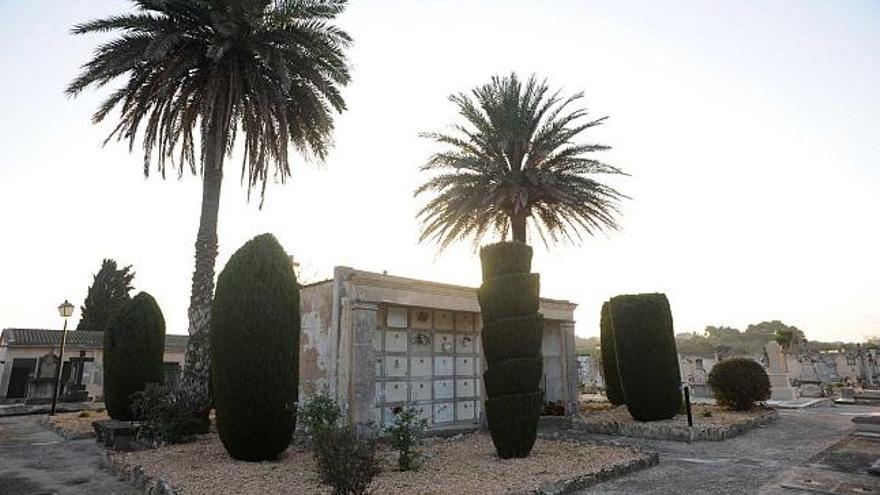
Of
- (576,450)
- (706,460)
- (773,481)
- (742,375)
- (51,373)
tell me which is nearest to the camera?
(773,481)

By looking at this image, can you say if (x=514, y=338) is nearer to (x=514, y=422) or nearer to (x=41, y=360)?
(x=514, y=422)

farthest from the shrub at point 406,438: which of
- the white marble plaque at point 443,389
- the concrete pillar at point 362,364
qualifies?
the white marble plaque at point 443,389

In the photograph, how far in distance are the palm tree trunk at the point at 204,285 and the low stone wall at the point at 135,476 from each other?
2305 millimetres

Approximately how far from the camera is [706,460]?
9.28 meters

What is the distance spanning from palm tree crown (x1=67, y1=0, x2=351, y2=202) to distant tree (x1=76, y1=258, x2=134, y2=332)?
32.0 meters

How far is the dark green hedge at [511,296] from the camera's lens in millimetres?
10055

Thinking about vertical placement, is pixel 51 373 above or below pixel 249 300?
below

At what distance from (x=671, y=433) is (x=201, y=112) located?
14.8 meters

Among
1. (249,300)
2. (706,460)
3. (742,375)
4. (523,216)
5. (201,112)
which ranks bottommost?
(706,460)

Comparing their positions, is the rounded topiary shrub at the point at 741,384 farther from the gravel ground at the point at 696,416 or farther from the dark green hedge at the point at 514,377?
the dark green hedge at the point at 514,377

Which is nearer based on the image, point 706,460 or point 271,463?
point 271,463

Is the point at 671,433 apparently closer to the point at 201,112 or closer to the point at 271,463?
the point at 271,463

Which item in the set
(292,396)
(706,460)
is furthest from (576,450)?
(292,396)

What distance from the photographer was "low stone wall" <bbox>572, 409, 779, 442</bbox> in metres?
11.6
